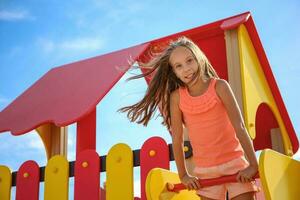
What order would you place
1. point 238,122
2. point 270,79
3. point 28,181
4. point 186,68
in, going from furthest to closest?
point 270,79
point 28,181
point 186,68
point 238,122

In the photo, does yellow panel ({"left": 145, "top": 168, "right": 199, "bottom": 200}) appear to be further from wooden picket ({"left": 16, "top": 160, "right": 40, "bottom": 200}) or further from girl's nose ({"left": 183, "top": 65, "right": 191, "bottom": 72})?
wooden picket ({"left": 16, "top": 160, "right": 40, "bottom": 200})

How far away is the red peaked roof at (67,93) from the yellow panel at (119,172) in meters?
0.50

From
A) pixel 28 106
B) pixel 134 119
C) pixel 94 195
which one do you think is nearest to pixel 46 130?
pixel 28 106

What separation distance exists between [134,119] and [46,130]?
2.06 metres

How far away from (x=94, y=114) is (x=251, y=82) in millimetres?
1395

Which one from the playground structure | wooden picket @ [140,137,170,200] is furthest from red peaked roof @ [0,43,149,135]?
wooden picket @ [140,137,170,200]

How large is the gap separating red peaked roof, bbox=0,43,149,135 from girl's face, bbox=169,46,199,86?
1.50 meters

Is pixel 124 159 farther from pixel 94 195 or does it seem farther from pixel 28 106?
pixel 28 106

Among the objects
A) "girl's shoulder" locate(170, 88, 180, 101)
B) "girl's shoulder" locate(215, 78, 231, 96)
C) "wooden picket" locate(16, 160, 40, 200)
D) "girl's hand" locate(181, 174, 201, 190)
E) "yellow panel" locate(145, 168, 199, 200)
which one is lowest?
"girl's hand" locate(181, 174, 201, 190)

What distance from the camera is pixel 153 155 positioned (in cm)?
321

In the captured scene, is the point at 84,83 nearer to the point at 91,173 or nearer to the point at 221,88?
the point at 91,173

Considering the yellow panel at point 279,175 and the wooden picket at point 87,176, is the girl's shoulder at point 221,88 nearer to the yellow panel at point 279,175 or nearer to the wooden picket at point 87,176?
the yellow panel at point 279,175

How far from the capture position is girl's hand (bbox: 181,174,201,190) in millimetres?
2111

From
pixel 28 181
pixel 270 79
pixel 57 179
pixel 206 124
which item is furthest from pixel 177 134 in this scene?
pixel 270 79
